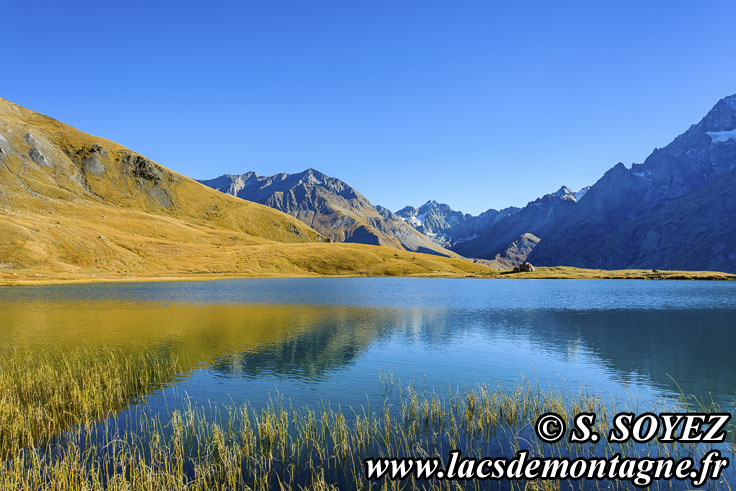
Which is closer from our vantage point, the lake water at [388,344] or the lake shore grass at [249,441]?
the lake shore grass at [249,441]

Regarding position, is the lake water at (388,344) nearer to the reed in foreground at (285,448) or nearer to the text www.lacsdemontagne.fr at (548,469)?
the reed in foreground at (285,448)

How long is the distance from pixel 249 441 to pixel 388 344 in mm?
26507

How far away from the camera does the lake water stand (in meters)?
28.5

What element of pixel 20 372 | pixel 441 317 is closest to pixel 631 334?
pixel 441 317

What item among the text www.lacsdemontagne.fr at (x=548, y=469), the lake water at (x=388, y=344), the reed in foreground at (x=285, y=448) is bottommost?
the lake water at (x=388, y=344)

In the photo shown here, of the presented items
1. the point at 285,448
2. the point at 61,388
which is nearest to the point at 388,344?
the point at 285,448

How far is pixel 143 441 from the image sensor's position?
18.3 m

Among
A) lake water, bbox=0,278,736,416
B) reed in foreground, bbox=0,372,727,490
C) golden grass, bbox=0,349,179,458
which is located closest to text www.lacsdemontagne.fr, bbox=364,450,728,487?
reed in foreground, bbox=0,372,727,490

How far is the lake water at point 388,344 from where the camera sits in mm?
28453

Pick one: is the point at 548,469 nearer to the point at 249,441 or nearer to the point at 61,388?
the point at 249,441

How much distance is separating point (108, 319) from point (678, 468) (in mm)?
61454

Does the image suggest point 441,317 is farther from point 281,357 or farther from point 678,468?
point 678,468

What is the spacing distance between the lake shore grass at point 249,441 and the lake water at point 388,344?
3.51 m

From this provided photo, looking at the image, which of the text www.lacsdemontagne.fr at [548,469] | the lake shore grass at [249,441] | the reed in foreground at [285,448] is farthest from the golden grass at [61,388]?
the text www.lacsdemontagne.fr at [548,469]
